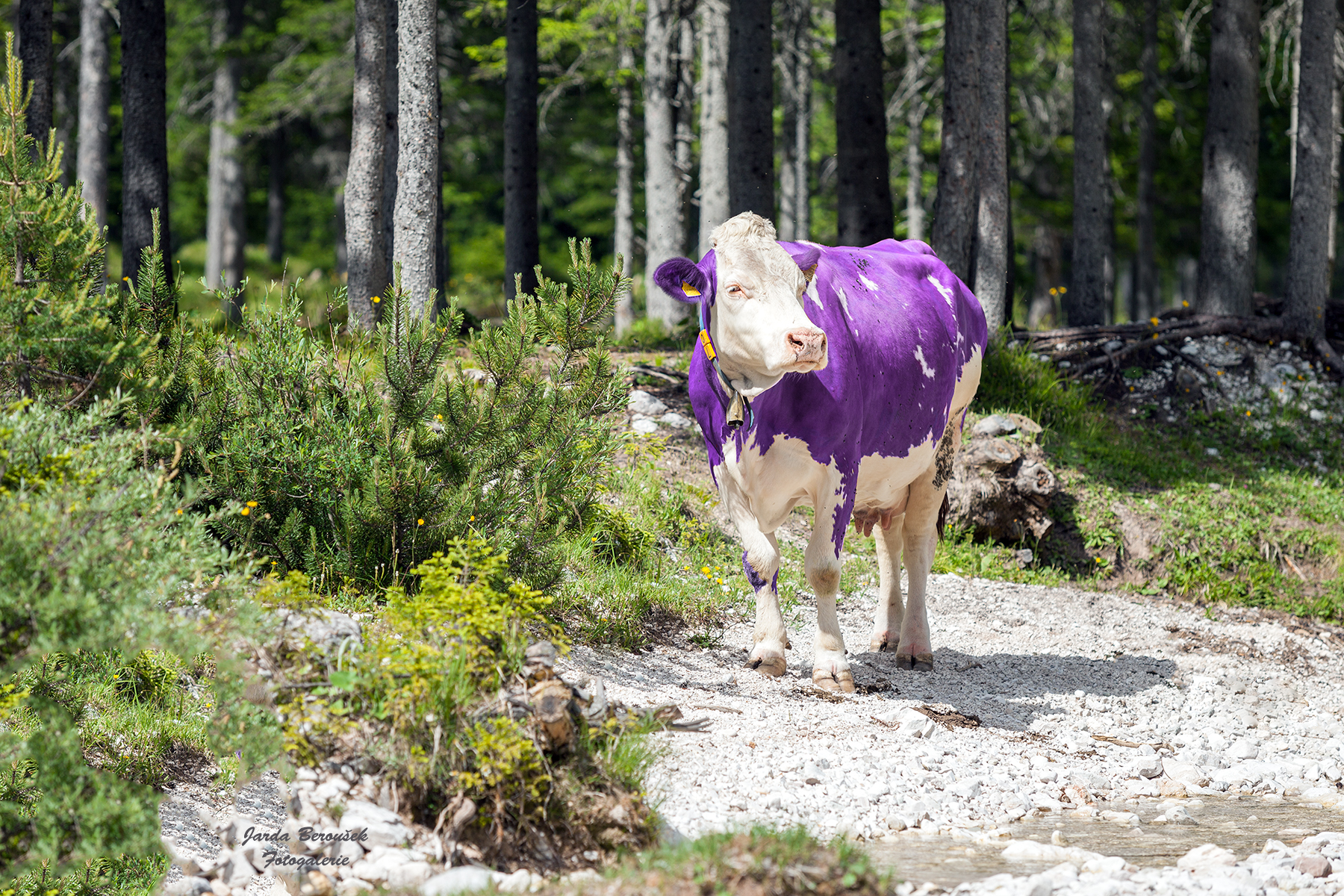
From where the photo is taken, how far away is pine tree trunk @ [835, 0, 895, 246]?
1379 cm

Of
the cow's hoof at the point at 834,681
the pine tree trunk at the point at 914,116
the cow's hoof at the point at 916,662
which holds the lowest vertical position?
the cow's hoof at the point at 916,662

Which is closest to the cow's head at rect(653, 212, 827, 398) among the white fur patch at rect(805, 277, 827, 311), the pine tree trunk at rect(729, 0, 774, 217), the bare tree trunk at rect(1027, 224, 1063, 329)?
the white fur patch at rect(805, 277, 827, 311)

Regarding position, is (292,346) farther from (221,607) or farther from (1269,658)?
(1269,658)

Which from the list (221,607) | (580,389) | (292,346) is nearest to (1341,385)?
(580,389)

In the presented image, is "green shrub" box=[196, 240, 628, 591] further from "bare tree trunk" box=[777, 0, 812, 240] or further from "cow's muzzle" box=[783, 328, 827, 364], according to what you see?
"bare tree trunk" box=[777, 0, 812, 240]

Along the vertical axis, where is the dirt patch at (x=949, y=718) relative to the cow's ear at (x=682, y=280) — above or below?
below

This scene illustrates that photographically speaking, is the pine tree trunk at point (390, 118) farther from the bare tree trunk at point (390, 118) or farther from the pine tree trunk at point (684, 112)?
the pine tree trunk at point (684, 112)

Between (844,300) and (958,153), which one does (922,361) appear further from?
(958,153)

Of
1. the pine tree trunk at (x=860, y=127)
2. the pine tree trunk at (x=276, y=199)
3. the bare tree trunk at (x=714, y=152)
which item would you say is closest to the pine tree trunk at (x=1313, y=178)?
the pine tree trunk at (x=860, y=127)

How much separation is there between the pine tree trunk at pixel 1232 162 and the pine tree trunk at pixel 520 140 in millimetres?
8298

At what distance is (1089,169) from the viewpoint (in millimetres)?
14906

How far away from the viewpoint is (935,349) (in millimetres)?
7035

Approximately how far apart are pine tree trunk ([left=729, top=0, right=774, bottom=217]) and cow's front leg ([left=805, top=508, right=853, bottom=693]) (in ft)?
23.2

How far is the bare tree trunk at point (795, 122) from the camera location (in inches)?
842
